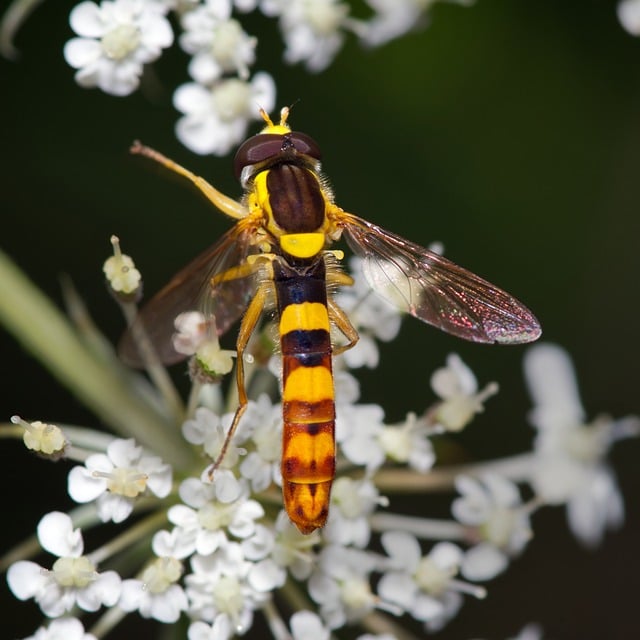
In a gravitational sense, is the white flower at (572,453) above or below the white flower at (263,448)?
above

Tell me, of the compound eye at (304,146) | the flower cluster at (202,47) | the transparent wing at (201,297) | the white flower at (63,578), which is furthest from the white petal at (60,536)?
the flower cluster at (202,47)

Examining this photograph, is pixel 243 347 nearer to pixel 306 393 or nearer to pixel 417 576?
pixel 306 393

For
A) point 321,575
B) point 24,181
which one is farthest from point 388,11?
point 321,575

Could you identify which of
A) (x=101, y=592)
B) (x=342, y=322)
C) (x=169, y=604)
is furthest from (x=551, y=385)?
(x=101, y=592)

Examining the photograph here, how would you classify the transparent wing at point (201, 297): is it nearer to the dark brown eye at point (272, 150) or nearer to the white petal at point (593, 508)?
the dark brown eye at point (272, 150)

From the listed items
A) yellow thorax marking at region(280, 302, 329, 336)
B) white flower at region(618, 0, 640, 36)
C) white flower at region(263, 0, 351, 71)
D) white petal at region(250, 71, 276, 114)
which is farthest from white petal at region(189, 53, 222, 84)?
white flower at region(618, 0, 640, 36)

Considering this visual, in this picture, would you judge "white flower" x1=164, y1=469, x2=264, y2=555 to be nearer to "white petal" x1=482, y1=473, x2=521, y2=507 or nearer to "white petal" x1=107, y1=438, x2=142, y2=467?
"white petal" x1=107, y1=438, x2=142, y2=467

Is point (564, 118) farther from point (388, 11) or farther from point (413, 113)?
point (388, 11)
